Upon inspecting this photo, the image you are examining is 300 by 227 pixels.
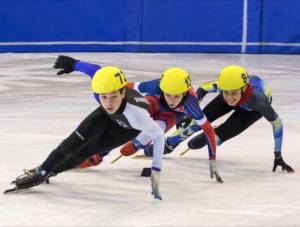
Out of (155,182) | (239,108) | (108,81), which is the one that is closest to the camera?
(108,81)

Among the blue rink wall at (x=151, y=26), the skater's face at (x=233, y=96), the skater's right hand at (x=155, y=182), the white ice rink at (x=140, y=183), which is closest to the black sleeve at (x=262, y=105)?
the skater's face at (x=233, y=96)

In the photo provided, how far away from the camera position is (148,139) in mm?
6426

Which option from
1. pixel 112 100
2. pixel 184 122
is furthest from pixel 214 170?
pixel 112 100

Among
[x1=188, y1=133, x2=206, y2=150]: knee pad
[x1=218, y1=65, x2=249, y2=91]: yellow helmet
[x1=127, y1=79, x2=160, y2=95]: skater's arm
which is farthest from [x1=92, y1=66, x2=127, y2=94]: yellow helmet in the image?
[x1=188, y1=133, x2=206, y2=150]: knee pad

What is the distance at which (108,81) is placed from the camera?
531cm

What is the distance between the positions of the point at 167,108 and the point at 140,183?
746 mm

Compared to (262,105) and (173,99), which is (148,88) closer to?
(173,99)

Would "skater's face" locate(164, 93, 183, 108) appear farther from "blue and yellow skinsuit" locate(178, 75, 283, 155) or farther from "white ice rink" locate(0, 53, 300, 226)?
"blue and yellow skinsuit" locate(178, 75, 283, 155)

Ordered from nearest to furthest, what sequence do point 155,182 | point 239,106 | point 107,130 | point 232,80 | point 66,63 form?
point 155,182, point 107,130, point 66,63, point 232,80, point 239,106

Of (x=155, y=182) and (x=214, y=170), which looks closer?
(x=155, y=182)

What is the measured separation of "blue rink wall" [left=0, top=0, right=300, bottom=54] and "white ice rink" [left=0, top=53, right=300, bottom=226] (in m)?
7.93

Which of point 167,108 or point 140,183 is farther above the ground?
point 167,108

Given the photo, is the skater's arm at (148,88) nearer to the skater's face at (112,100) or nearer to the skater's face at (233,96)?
the skater's face at (233,96)

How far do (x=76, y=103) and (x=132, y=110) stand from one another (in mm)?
5839
